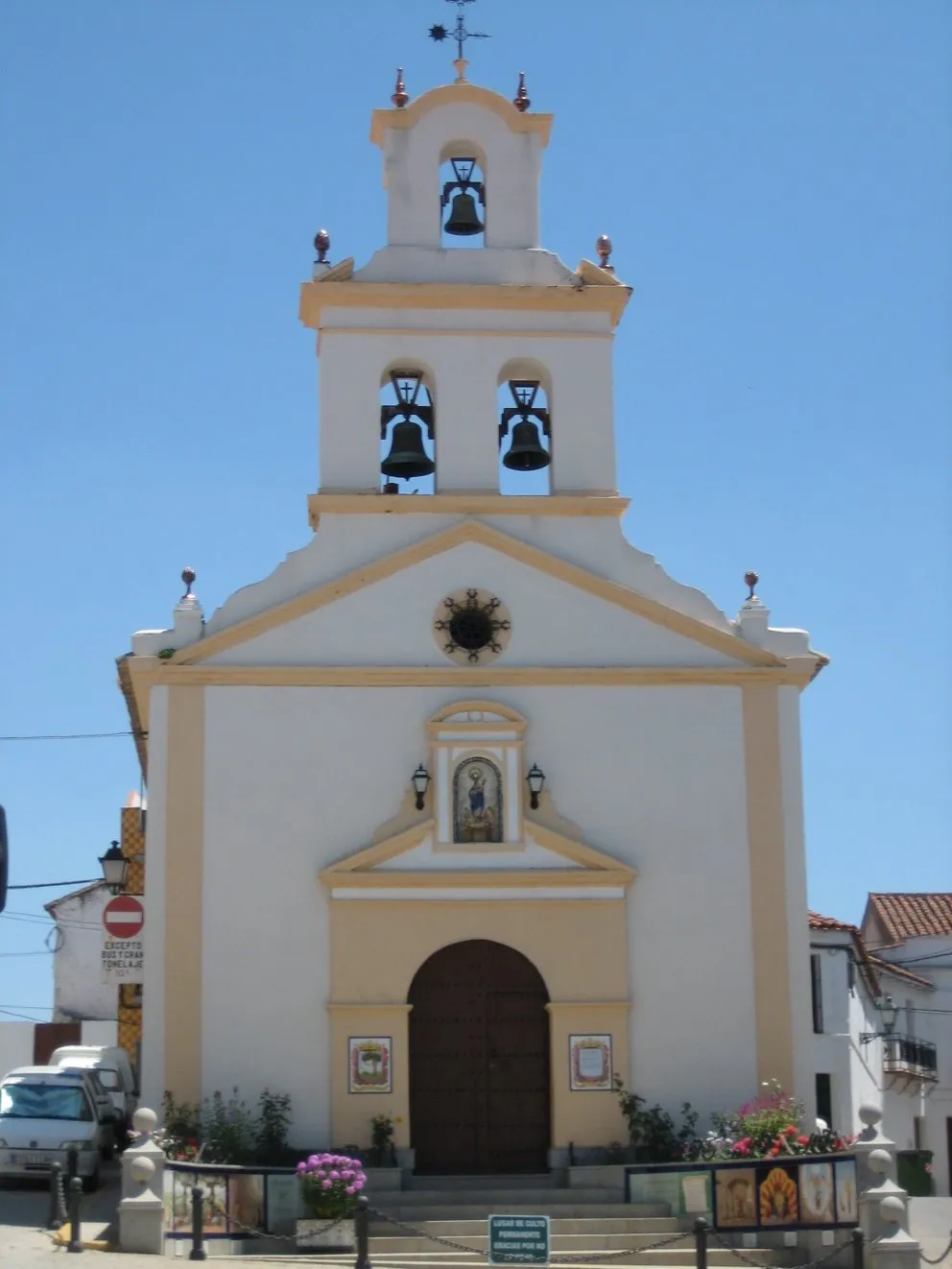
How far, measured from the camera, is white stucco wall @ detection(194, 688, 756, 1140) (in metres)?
23.8

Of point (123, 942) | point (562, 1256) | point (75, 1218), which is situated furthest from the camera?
point (123, 942)

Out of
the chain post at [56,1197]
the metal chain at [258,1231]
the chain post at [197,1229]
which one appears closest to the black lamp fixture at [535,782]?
the metal chain at [258,1231]

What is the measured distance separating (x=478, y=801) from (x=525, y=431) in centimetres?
483

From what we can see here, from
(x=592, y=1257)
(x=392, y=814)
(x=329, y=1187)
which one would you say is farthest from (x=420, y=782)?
(x=592, y=1257)

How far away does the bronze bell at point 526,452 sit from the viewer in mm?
25906

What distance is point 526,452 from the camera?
2589 centimetres

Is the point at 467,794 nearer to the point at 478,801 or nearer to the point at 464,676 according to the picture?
the point at 478,801

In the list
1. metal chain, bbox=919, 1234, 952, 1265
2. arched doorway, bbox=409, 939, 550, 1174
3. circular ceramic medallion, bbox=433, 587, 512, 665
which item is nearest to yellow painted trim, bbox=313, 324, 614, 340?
circular ceramic medallion, bbox=433, 587, 512, 665

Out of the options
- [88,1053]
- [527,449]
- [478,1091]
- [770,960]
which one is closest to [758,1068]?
[770,960]

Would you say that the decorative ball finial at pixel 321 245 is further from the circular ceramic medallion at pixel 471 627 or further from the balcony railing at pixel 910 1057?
the balcony railing at pixel 910 1057

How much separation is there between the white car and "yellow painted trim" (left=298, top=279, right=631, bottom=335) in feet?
33.6

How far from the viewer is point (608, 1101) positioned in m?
23.7

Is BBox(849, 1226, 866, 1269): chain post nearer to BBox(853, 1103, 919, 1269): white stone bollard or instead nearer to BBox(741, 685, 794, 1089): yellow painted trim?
BBox(853, 1103, 919, 1269): white stone bollard

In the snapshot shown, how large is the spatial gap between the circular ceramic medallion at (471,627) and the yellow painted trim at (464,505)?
1.07 metres
